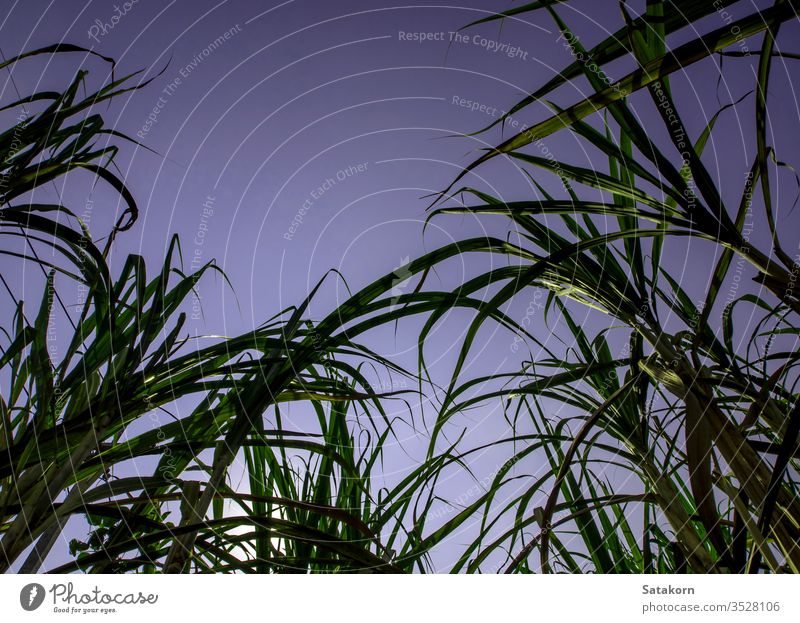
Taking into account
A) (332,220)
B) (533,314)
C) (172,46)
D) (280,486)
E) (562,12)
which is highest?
(562,12)

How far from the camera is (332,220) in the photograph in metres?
1.02

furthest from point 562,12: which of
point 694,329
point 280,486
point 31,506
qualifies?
point 31,506

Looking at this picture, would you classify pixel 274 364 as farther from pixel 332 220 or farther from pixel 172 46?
pixel 172 46

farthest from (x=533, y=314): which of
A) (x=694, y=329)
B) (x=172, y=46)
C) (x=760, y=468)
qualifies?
(x=172, y=46)

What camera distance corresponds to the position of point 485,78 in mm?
1053

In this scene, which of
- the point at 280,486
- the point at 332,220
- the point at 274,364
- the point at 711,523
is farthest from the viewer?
the point at 332,220

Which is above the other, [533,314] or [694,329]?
[533,314]

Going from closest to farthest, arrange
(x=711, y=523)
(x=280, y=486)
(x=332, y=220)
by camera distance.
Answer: (x=711, y=523) → (x=280, y=486) → (x=332, y=220)

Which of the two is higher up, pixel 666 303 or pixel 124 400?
pixel 666 303

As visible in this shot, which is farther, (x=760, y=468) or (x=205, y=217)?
(x=205, y=217)

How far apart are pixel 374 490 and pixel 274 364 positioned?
50 centimetres

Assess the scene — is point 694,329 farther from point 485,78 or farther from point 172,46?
point 172,46

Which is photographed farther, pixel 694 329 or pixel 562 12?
pixel 562 12

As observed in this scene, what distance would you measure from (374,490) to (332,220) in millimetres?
533
